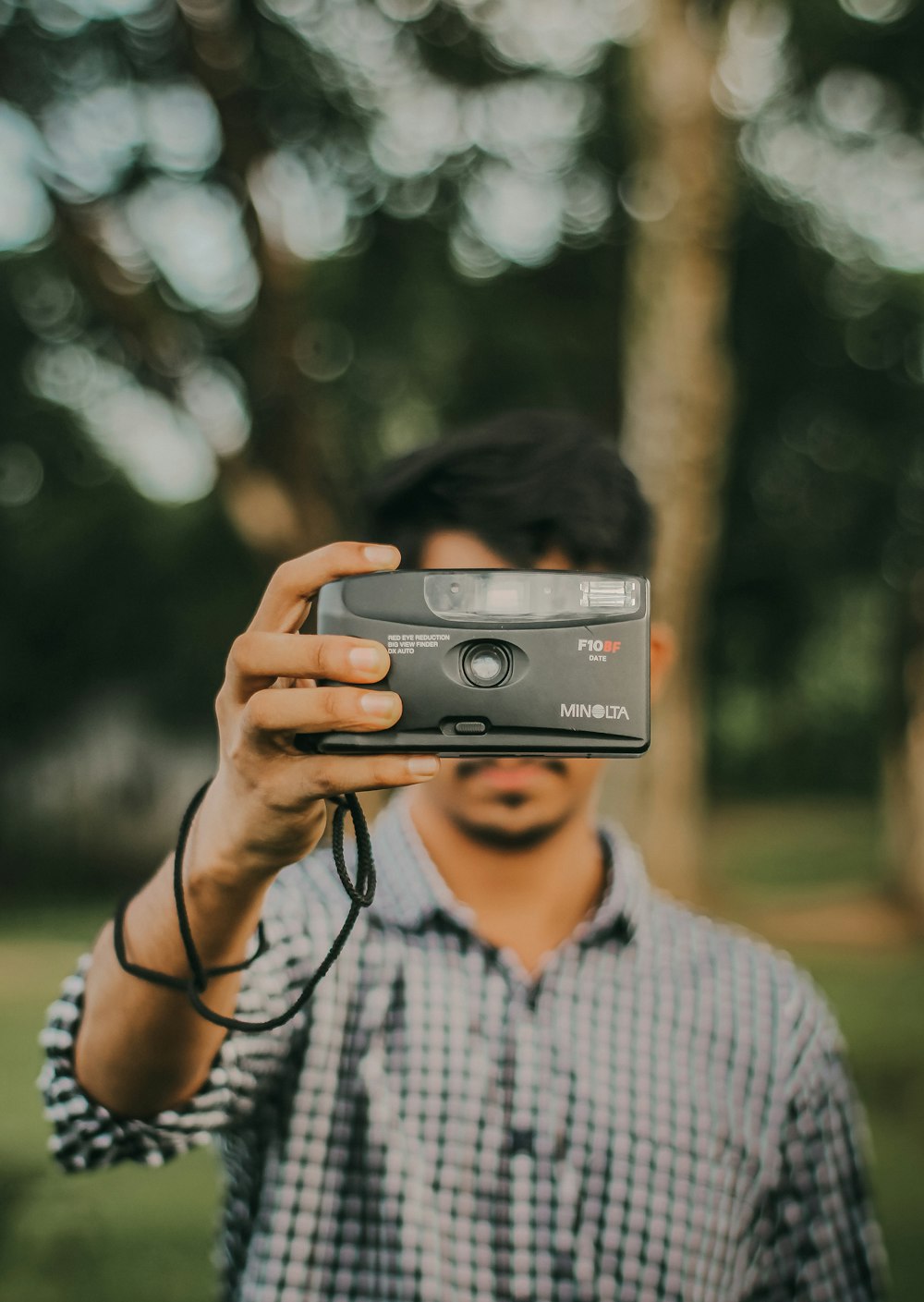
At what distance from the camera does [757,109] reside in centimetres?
838

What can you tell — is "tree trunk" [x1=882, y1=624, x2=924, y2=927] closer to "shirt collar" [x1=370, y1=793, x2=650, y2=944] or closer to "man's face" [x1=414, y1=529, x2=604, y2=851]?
"shirt collar" [x1=370, y1=793, x2=650, y2=944]

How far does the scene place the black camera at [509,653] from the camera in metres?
1.33

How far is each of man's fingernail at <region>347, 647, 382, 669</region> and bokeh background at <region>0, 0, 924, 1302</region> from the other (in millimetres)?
1419

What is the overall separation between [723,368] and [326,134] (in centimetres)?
299

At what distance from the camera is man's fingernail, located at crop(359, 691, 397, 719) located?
3.98 feet

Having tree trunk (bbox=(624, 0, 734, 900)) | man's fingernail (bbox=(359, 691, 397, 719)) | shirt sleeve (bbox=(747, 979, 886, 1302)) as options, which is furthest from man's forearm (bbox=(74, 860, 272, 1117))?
tree trunk (bbox=(624, 0, 734, 900))

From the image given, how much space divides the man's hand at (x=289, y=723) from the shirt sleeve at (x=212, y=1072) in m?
0.30

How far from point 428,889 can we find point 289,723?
25.6 inches

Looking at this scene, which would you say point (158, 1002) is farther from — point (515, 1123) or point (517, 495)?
point (517, 495)

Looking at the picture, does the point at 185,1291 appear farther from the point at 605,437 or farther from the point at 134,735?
the point at 134,735

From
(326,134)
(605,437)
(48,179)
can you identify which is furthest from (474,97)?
(605,437)

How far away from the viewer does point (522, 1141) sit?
5.36 ft

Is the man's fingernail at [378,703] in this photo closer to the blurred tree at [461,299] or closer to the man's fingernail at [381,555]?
the man's fingernail at [381,555]

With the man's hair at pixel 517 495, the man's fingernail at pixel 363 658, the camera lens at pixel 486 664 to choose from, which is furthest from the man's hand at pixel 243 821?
the man's hair at pixel 517 495
